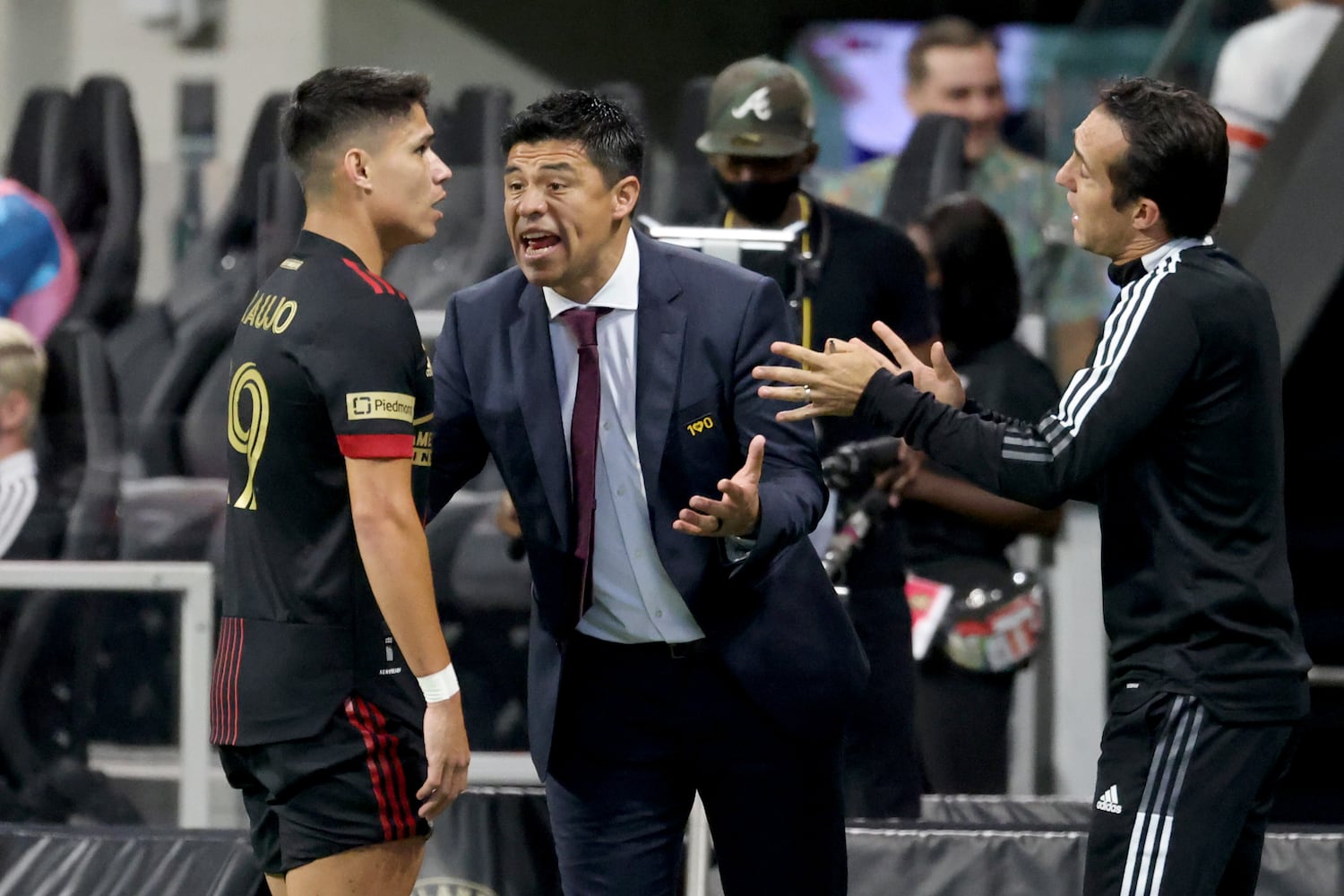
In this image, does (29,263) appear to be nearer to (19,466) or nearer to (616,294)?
(19,466)

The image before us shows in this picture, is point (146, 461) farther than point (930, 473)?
Yes

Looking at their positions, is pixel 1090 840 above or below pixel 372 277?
below

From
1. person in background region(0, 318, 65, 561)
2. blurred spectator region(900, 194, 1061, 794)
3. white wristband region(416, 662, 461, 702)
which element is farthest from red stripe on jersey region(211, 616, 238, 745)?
blurred spectator region(900, 194, 1061, 794)

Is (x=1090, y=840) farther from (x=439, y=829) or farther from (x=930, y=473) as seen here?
(x=930, y=473)

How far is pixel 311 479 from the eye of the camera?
2.61 metres

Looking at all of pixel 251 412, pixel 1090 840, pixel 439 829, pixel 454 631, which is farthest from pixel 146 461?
pixel 1090 840

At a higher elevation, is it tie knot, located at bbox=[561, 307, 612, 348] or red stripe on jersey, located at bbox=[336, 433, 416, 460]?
tie knot, located at bbox=[561, 307, 612, 348]

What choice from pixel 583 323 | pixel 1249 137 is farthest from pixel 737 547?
pixel 1249 137

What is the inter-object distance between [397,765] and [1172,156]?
1397 millimetres

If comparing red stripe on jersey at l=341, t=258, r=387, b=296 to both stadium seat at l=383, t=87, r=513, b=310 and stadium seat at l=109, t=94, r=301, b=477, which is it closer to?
stadium seat at l=383, t=87, r=513, b=310

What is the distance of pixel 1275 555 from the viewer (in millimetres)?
2674

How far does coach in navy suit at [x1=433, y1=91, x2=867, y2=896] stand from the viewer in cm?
280

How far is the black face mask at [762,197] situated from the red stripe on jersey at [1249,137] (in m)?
1.89

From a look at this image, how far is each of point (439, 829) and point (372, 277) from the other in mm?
1522
